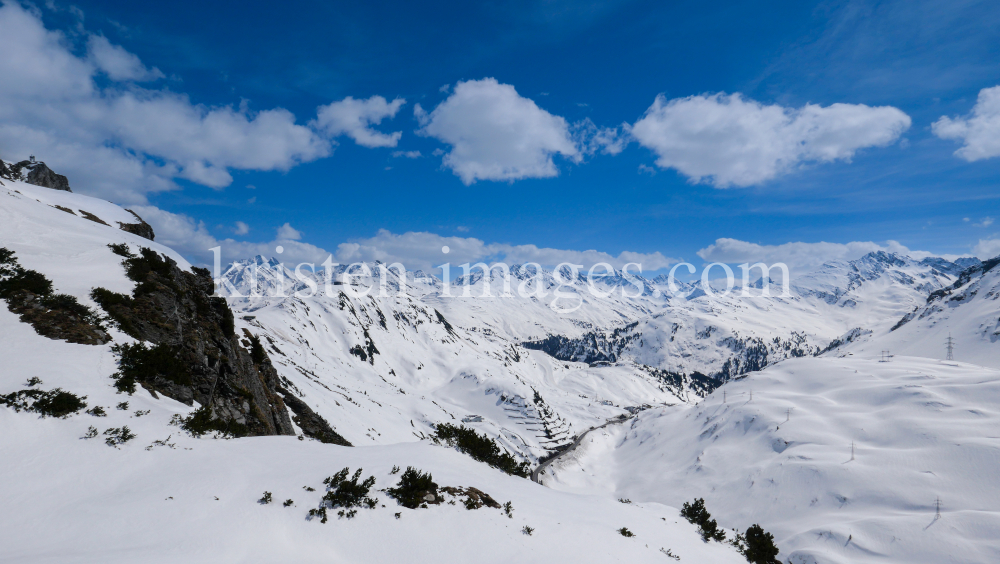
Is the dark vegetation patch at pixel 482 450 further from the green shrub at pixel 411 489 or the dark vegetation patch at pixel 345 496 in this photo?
the dark vegetation patch at pixel 345 496

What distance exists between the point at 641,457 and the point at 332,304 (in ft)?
487

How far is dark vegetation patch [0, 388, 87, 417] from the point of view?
12.6 metres

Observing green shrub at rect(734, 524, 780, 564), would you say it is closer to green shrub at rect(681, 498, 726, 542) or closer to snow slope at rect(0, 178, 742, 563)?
green shrub at rect(681, 498, 726, 542)

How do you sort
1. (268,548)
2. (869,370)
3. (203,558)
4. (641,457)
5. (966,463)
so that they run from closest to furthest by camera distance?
(203,558) → (268,548) → (966,463) → (869,370) → (641,457)

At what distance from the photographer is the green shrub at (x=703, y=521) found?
20763 mm

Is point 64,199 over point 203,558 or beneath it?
over

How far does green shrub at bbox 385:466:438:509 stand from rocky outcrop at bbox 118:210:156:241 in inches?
1595

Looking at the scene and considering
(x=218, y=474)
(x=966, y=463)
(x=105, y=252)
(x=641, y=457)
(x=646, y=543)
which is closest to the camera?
(x=218, y=474)

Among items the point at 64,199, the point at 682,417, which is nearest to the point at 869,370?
the point at 682,417

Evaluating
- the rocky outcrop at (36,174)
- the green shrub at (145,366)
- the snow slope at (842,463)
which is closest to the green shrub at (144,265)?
the green shrub at (145,366)

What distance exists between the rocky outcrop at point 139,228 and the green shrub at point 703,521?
52025 mm

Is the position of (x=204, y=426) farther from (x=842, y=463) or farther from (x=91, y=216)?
(x=842, y=463)

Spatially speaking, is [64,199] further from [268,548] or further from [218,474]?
[268,548]

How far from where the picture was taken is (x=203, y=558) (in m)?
8.78
